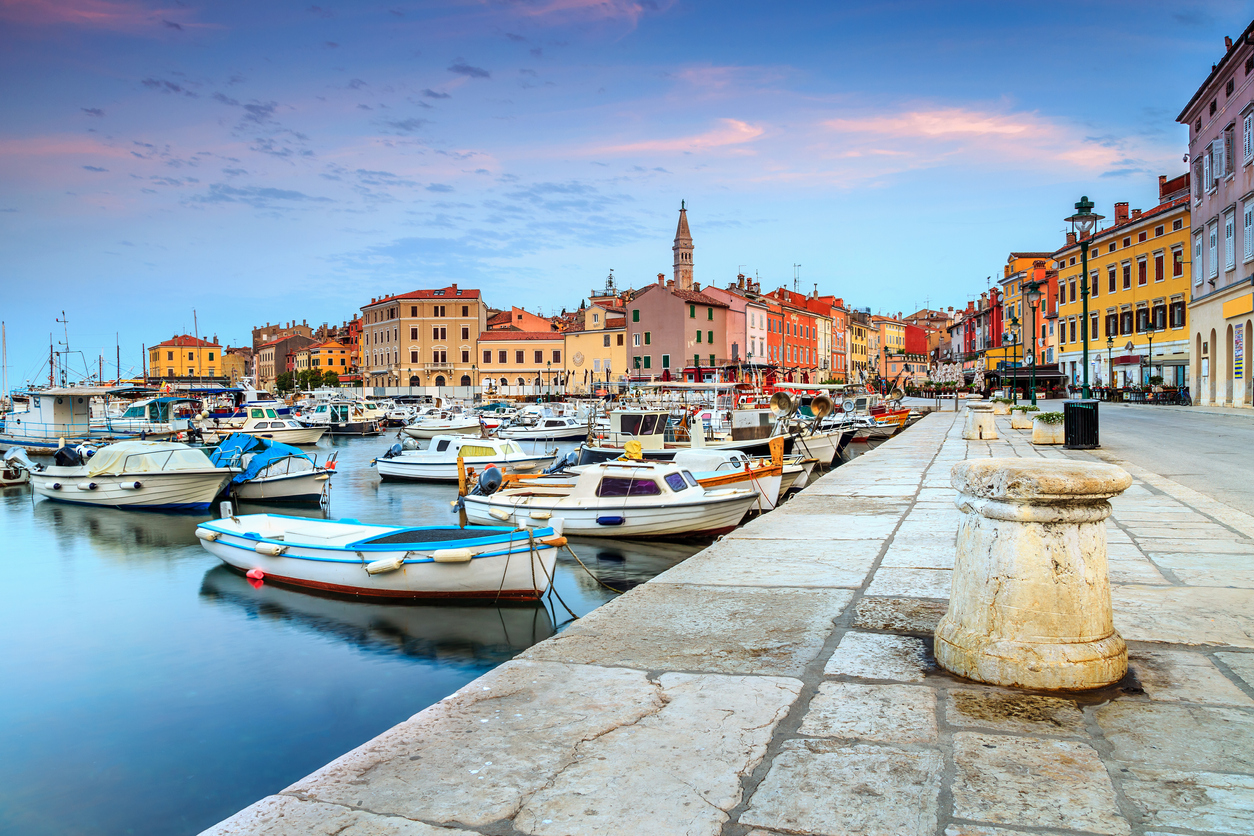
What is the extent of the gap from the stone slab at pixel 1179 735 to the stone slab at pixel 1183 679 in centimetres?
11

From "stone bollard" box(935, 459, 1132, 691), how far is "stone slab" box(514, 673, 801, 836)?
3.30 ft

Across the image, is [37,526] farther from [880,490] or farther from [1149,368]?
[1149,368]

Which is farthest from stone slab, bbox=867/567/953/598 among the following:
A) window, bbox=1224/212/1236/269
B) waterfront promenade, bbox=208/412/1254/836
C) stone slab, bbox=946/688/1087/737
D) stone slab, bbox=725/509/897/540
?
window, bbox=1224/212/1236/269

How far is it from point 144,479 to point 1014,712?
2423 cm

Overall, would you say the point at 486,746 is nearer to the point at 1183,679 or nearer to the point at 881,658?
the point at 881,658

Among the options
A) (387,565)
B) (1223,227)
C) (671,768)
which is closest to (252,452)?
(387,565)

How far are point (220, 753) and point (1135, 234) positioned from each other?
56.6 metres

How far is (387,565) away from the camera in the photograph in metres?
11.3

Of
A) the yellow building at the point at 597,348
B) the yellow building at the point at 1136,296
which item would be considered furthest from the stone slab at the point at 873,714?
the yellow building at the point at 597,348

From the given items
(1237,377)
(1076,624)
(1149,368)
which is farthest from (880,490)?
(1149,368)

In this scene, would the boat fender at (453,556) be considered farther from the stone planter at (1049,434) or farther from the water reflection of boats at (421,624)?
the stone planter at (1049,434)

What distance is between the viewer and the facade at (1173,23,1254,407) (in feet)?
103

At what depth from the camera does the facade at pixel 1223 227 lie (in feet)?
103

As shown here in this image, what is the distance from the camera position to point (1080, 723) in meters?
3.43
